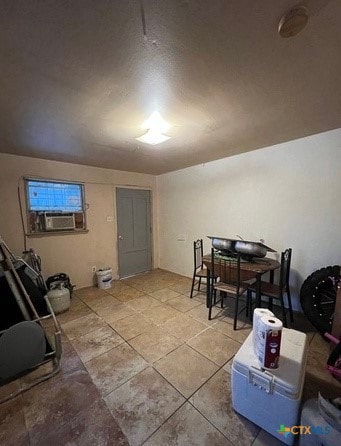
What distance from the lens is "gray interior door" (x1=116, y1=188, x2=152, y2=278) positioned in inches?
167

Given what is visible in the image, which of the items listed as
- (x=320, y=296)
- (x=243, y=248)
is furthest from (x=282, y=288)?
(x=243, y=248)

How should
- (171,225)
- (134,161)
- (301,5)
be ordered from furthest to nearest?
(171,225), (134,161), (301,5)

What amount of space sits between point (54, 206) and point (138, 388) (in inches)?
121

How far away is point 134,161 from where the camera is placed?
11.6ft

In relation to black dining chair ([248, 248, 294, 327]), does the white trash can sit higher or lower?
lower

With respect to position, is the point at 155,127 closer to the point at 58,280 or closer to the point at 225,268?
the point at 225,268

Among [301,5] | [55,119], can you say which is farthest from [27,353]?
[301,5]

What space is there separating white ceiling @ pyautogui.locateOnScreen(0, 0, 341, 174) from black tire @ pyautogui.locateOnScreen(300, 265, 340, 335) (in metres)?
1.71

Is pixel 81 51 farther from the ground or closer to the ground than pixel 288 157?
farther from the ground

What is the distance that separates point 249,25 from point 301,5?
0.72ft

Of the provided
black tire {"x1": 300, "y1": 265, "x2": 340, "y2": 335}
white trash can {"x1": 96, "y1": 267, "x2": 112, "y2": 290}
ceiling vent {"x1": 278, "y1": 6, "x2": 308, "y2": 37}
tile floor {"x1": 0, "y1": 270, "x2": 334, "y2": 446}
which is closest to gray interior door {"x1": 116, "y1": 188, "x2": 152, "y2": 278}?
white trash can {"x1": 96, "y1": 267, "x2": 112, "y2": 290}

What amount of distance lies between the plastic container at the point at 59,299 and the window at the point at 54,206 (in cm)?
110

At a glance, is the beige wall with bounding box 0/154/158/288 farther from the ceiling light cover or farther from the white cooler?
the white cooler

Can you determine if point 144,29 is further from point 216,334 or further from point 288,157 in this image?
point 216,334
